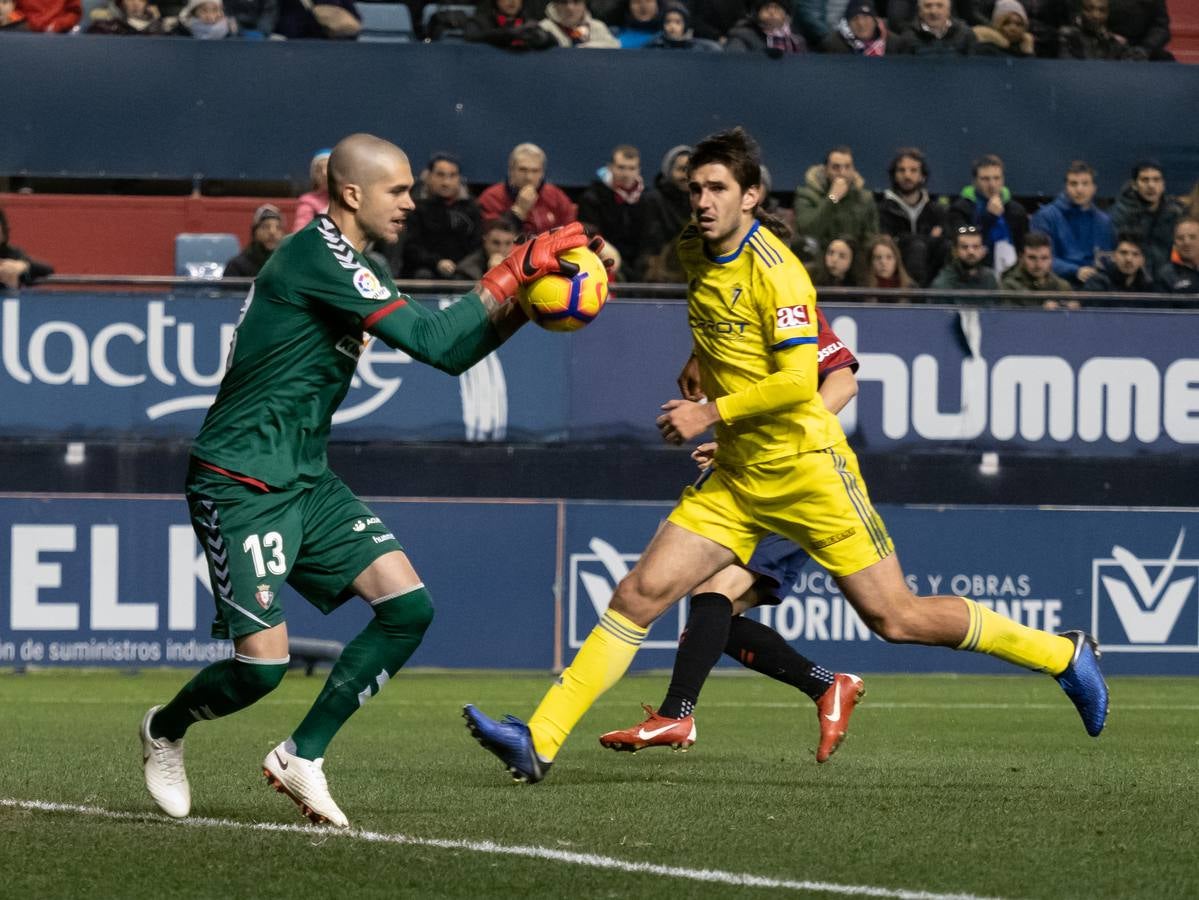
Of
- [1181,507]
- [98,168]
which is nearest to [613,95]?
[98,168]

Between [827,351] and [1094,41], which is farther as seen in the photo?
[1094,41]

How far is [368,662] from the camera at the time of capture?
6.63 meters

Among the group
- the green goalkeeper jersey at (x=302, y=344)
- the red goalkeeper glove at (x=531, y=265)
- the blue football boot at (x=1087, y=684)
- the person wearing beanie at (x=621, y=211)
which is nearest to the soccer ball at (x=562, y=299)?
the red goalkeeper glove at (x=531, y=265)

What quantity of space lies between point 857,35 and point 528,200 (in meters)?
4.26

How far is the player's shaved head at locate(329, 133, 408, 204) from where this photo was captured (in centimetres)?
648

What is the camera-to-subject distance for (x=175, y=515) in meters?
14.1

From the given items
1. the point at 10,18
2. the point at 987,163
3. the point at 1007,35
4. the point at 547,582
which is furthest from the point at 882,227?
the point at 10,18

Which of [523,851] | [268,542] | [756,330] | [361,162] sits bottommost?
[523,851]

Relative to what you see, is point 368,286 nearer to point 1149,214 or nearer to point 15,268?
point 15,268

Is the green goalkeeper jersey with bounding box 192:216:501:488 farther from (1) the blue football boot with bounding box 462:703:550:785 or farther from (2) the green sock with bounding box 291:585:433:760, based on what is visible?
(1) the blue football boot with bounding box 462:703:550:785

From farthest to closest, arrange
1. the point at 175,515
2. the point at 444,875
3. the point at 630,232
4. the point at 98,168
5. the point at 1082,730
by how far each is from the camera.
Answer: the point at 98,168, the point at 630,232, the point at 175,515, the point at 1082,730, the point at 444,875

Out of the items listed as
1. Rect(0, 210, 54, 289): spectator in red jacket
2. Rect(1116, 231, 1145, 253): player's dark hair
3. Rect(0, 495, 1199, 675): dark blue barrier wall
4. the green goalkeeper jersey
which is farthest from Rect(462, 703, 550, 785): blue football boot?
Rect(1116, 231, 1145, 253): player's dark hair

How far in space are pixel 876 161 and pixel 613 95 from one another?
7.93ft

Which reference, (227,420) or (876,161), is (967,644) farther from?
(876,161)
